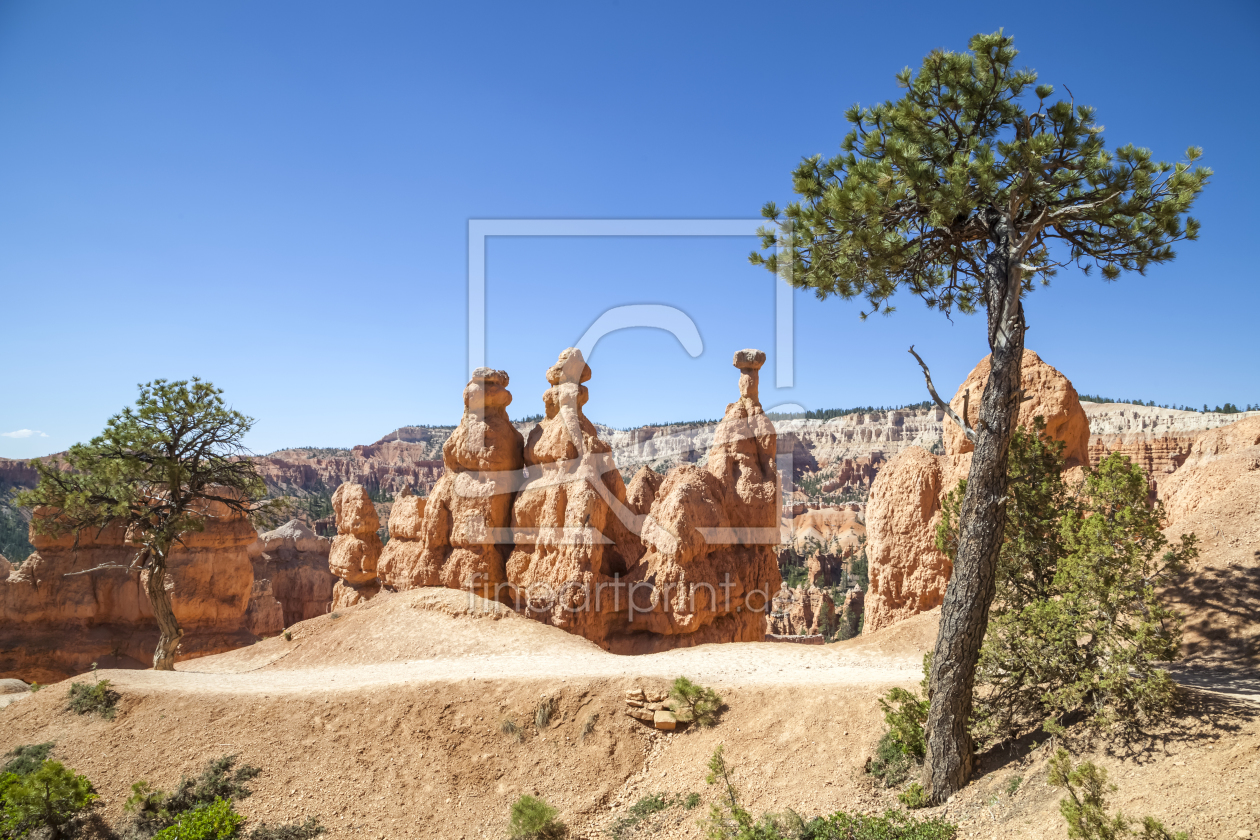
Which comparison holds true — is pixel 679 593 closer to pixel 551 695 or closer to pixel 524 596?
pixel 524 596

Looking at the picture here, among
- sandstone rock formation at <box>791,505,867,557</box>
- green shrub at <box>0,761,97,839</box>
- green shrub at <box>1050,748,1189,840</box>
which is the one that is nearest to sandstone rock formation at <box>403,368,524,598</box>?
green shrub at <box>0,761,97,839</box>

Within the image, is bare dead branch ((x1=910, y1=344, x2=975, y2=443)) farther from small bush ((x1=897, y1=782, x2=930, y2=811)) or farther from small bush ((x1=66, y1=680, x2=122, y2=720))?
small bush ((x1=66, y1=680, x2=122, y2=720))

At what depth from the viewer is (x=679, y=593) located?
20.7 meters

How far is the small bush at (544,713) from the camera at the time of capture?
46.5 feet

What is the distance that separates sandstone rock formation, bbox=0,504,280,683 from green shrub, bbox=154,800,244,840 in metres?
23.6

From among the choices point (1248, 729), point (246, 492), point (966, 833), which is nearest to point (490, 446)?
point (246, 492)

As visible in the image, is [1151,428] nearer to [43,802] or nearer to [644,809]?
[644,809]

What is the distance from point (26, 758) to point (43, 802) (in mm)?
2921

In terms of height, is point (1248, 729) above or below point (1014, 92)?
below

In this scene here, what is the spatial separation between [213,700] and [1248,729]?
1833cm

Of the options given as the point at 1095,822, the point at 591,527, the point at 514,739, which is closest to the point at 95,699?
the point at 514,739

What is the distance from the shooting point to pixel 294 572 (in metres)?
43.6

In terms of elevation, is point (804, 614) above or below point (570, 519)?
below

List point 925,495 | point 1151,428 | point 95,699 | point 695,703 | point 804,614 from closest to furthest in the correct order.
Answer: point 695,703, point 95,699, point 925,495, point 804,614, point 1151,428
